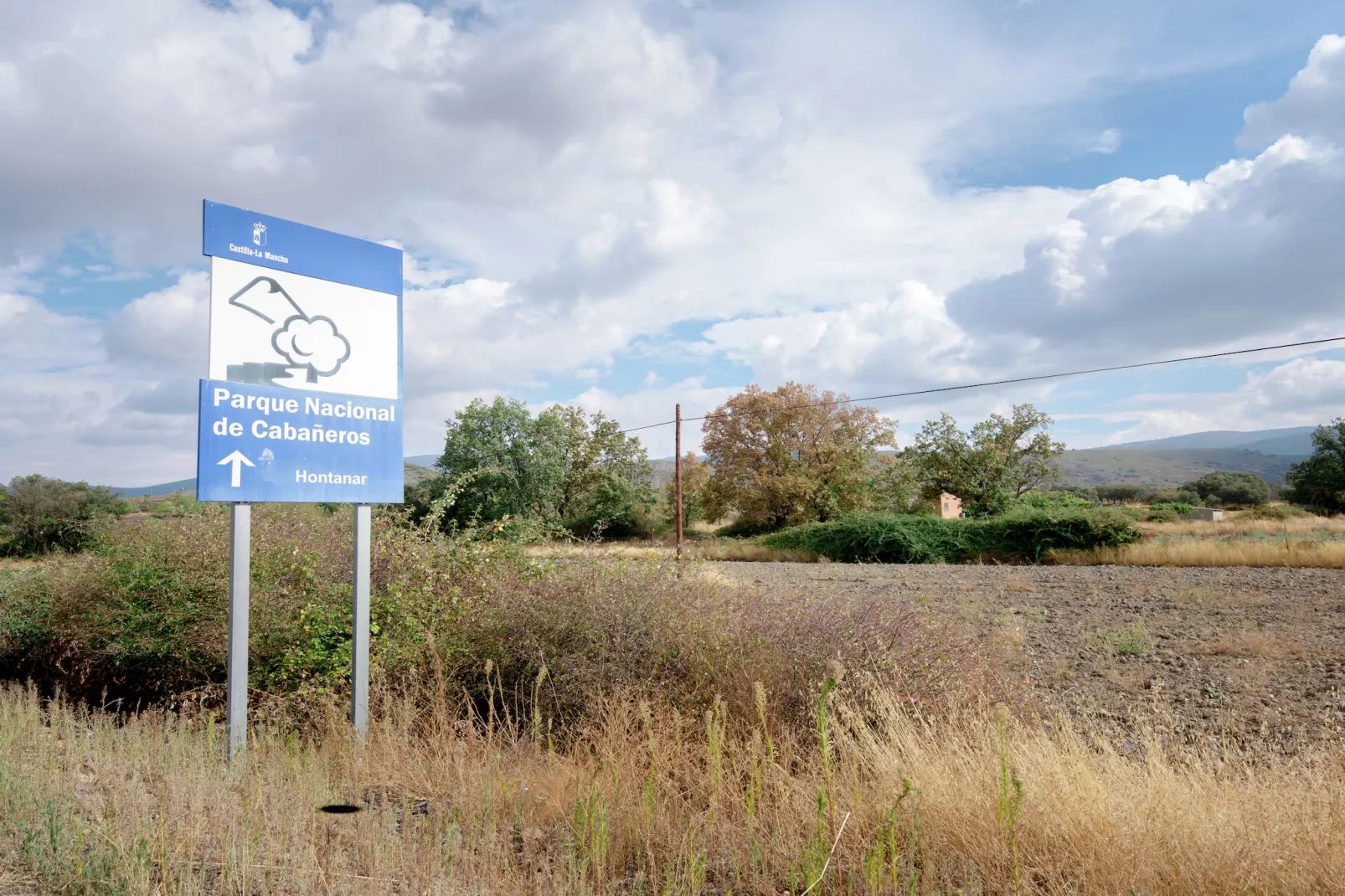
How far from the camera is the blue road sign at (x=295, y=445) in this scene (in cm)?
541

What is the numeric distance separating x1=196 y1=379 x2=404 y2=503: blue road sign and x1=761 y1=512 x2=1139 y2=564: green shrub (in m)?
23.0

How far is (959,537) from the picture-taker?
92.8 ft

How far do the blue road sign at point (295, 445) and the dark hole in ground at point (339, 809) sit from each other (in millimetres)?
2204

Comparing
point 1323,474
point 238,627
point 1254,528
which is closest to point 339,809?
point 238,627

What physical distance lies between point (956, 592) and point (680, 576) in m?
10.1

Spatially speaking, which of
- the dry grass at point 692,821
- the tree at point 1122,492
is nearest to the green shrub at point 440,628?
the dry grass at point 692,821

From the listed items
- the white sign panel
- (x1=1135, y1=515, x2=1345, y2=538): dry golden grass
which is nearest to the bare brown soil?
the white sign panel

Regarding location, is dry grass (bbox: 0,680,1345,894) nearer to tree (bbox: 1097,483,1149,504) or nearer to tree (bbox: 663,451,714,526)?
tree (bbox: 663,451,714,526)

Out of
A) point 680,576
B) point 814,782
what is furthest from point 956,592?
point 814,782

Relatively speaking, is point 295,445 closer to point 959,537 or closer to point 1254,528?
point 959,537

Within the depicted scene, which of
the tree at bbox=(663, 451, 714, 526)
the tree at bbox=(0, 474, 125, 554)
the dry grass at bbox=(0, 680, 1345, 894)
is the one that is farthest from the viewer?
the tree at bbox=(663, 451, 714, 526)

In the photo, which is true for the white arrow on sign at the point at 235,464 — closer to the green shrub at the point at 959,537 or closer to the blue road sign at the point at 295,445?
the blue road sign at the point at 295,445

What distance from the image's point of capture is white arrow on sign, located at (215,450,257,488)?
5461 millimetres

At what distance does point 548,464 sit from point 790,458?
1553cm
